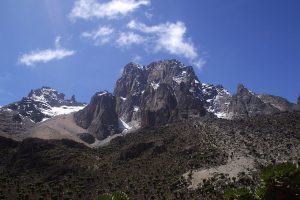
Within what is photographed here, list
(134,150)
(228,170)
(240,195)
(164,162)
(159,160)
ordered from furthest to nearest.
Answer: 1. (134,150)
2. (159,160)
3. (164,162)
4. (228,170)
5. (240,195)

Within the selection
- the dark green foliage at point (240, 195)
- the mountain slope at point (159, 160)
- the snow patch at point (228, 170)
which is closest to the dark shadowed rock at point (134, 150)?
the mountain slope at point (159, 160)

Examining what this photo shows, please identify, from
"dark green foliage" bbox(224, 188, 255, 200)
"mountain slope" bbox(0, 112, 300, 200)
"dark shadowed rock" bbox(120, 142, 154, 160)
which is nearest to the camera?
"dark green foliage" bbox(224, 188, 255, 200)

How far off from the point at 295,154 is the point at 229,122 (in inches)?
1827

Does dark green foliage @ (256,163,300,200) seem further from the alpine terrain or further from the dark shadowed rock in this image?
the dark shadowed rock

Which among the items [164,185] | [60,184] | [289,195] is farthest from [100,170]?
[289,195]

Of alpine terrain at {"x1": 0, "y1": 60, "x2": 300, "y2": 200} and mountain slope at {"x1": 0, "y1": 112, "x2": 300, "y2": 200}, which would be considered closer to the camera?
alpine terrain at {"x1": 0, "y1": 60, "x2": 300, "y2": 200}

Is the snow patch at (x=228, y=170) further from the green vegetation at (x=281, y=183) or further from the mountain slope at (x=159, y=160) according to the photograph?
the green vegetation at (x=281, y=183)

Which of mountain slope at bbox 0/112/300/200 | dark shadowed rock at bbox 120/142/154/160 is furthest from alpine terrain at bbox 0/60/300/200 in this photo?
dark shadowed rock at bbox 120/142/154/160

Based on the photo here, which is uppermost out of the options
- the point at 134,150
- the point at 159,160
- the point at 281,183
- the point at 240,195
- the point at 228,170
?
the point at 134,150

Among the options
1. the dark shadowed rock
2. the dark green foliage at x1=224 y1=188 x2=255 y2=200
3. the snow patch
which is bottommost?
the dark green foliage at x1=224 y1=188 x2=255 y2=200

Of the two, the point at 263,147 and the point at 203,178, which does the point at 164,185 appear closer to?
the point at 203,178

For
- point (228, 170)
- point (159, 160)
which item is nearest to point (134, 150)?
point (159, 160)

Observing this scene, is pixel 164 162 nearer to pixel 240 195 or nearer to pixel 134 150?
pixel 134 150

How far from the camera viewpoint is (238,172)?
12731 centimetres
